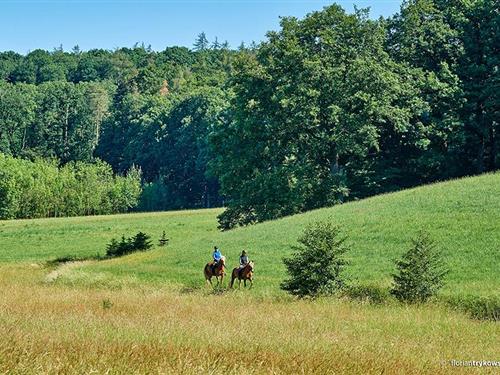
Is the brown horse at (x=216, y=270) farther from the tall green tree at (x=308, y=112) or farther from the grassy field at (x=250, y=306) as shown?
the tall green tree at (x=308, y=112)

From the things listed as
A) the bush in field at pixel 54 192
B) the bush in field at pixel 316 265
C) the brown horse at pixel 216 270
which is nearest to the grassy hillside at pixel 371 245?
the brown horse at pixel 216 270

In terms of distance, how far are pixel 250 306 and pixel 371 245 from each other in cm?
1751

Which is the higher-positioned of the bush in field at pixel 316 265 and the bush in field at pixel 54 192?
the bush in field at pixel 54 192

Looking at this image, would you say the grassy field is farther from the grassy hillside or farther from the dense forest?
the dense forest

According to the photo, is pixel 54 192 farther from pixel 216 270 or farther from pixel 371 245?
pixel 216 270

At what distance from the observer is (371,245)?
34.1 meters

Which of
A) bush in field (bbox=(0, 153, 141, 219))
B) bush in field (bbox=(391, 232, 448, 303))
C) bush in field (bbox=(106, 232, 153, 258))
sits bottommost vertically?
bush in field (bbox=(106, 232, 153, 258))

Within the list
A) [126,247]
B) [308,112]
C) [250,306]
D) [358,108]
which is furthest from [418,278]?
[358,108]

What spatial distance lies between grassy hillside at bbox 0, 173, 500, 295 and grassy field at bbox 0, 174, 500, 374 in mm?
102

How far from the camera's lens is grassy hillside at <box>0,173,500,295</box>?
2798 cm

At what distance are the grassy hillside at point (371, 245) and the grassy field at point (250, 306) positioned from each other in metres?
0.10

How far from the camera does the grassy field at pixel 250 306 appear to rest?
5.96m

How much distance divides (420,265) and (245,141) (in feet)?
120

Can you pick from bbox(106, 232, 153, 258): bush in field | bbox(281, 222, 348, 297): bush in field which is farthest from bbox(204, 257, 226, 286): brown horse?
bbox(106, 232, 153, 258): bush in field
